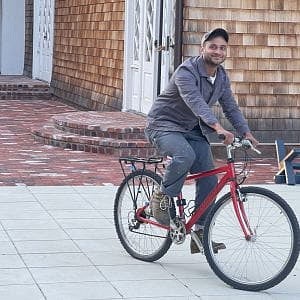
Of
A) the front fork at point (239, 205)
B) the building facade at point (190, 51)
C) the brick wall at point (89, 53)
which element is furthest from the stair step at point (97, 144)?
the front fork at point (239, 205)

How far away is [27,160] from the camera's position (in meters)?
11.6

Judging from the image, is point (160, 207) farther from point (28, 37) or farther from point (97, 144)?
point (28, 37)

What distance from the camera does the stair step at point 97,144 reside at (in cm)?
1220

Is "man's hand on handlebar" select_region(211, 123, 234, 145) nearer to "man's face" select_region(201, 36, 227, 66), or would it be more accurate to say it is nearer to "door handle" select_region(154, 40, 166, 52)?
"man's face" select_region(201, 36, 227, 66)

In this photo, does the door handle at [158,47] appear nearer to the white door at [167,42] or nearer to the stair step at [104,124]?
the white door at [167,42]

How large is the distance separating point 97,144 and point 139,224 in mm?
5645

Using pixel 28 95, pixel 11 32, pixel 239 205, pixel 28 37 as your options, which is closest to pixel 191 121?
pixel 239 205

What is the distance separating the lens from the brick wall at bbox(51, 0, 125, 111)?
50.7 ft

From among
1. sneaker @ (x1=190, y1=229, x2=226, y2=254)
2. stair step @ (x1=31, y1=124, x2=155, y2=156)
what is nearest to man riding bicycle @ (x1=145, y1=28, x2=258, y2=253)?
sneaker @ (x1=190, y1=229, x2=226, y2=254)

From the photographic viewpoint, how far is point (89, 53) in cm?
1712

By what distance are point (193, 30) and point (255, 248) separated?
6.49m

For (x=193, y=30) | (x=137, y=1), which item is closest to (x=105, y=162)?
(x=193, y=30)

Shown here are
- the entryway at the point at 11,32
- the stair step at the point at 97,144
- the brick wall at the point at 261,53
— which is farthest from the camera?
the entryway at the point at 11,32

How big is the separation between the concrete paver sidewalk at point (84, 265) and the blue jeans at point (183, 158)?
49 centimetres
